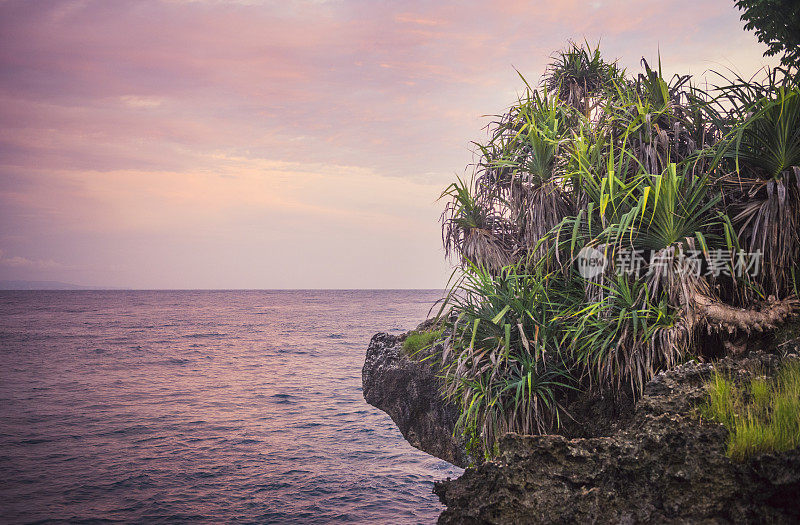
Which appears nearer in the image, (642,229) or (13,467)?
(642,229)

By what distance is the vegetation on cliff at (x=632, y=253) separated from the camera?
4.17 meters

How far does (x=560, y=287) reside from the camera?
548 centimetres

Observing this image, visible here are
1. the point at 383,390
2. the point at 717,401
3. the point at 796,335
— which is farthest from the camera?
the point at 383,390

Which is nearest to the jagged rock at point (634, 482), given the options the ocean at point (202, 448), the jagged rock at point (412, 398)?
the jagged rock at point (412, 398)

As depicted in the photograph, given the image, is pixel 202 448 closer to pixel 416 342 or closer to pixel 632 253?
pixel 416 342

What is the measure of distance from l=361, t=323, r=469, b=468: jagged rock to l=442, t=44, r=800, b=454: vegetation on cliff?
7.17 feet

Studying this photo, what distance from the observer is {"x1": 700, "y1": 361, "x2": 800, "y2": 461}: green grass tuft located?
2.38m

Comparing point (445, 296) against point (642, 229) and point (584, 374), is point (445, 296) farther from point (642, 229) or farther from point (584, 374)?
point (642, 229)

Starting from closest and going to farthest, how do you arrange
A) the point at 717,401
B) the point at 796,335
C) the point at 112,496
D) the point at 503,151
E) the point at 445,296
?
1. the point at 717,401
2. the point at 796,335
3. the point at 445,296
4. the point at 503,151
5. the point at 112,496

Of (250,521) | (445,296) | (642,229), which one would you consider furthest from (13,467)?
(642,229)

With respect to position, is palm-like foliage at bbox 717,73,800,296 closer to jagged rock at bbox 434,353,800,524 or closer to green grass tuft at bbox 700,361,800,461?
green grass tuft at bbox 700,361,800,461

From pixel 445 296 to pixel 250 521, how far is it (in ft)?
15.3

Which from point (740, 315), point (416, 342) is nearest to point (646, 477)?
point (740, 315)

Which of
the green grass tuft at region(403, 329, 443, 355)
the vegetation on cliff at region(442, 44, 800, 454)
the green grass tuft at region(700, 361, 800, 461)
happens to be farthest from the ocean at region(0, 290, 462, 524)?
the green grass tuft at region(700, 361, 800, 461)
